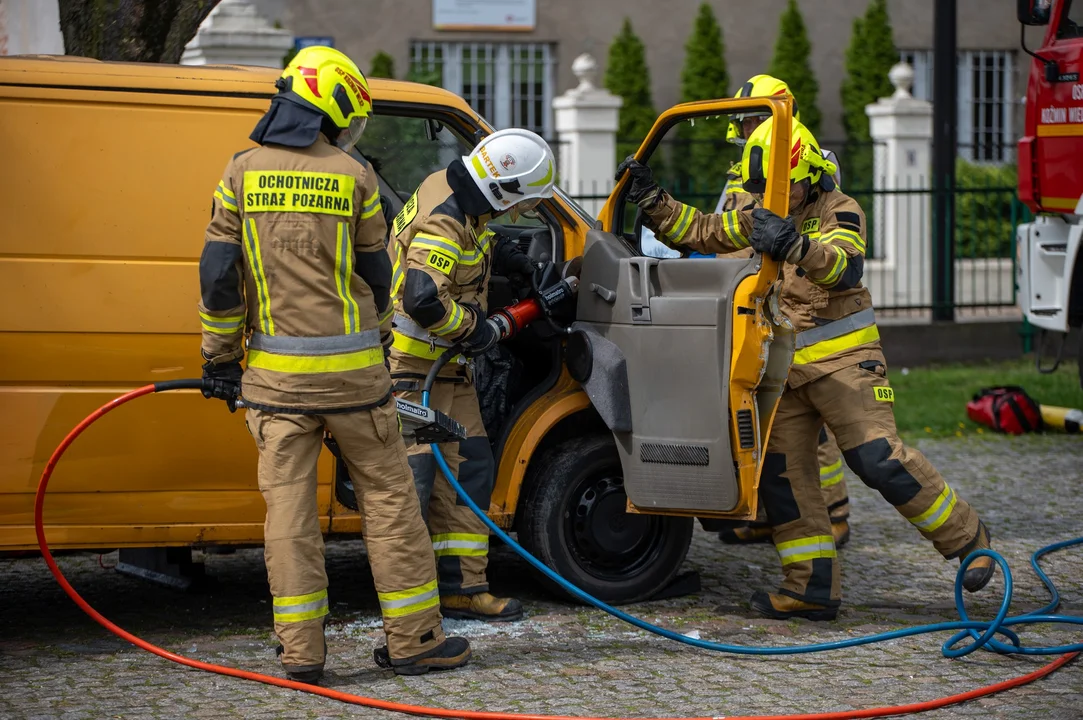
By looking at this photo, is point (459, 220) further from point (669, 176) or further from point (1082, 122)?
point (669, 176)

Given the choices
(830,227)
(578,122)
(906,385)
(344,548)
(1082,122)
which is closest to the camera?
(830,227)

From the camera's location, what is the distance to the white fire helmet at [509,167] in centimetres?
516

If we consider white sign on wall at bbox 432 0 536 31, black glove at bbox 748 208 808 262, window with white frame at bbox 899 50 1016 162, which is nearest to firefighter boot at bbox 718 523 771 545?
black glove at bbox 748 208 808 262

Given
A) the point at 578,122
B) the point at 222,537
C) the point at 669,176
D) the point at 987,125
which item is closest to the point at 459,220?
the point at 222,537

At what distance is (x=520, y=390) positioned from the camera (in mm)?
5938

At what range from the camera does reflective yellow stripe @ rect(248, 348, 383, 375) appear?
15.2ft

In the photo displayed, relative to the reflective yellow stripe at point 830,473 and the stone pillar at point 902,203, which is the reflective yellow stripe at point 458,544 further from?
the stone pillar at point 902,203

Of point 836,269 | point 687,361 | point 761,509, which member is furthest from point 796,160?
point 761,509

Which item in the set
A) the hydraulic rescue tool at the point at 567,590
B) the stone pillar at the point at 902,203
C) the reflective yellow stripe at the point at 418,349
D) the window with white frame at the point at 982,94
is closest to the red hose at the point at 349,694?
the hydraulic rescue tool at the point at 567,590

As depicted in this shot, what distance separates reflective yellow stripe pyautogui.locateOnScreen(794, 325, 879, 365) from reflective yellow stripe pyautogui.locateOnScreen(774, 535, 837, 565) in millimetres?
673

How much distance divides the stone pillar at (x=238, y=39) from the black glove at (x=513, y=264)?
6.95 m

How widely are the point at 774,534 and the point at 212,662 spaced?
216 cm

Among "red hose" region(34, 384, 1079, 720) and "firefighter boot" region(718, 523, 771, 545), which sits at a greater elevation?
"red hose" region(34, 384, 1079, 720)

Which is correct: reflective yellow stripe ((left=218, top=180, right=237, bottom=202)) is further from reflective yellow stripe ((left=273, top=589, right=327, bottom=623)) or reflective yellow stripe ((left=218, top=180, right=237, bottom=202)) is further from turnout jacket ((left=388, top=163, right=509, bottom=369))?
reflective yellow stripe ((left=273, top=589, right=327, bottom=623))
